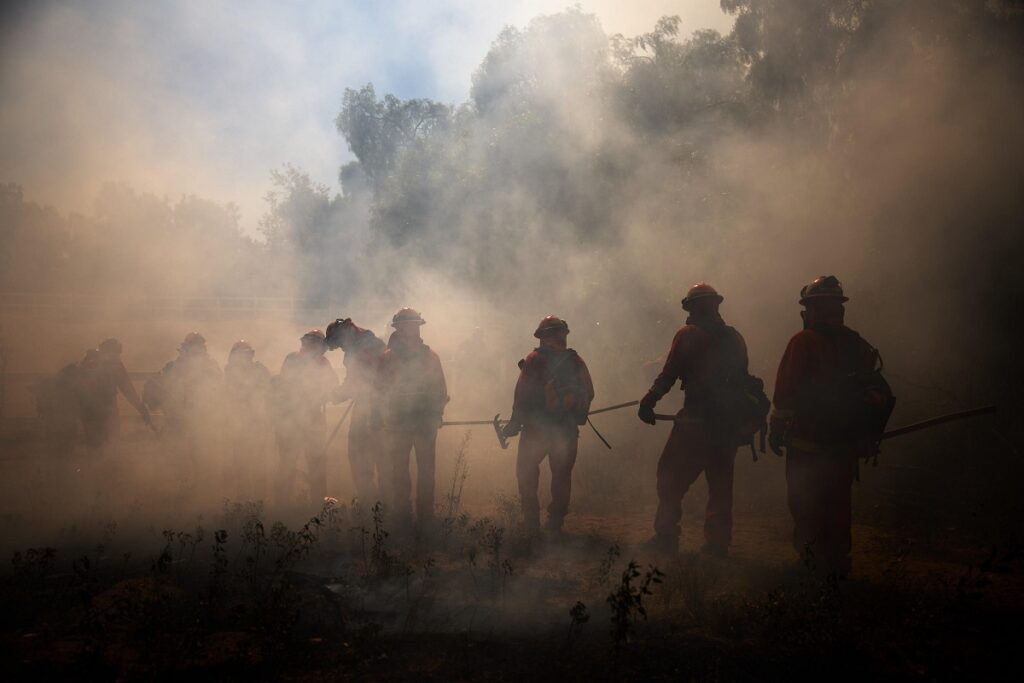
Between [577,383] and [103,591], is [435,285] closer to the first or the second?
[577,383]

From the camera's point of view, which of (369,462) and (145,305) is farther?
(145,305)

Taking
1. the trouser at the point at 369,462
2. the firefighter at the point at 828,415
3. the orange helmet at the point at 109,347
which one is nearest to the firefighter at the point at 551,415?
the trouser at the point at 369,462

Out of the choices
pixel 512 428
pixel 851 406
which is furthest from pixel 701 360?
pixel 512 428

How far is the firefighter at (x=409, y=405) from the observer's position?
625cm

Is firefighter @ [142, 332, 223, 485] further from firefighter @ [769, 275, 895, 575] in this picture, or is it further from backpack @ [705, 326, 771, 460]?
firefighter @ [769, 275, 895, 575]

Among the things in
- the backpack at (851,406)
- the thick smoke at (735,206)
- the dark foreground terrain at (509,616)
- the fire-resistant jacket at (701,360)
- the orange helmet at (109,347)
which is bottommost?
the dark foreground terrain at (509,616)

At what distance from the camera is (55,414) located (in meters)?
9.56

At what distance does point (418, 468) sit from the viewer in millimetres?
6340

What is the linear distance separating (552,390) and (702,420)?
1.33 metres

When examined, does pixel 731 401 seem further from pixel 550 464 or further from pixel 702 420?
pixel 550 464

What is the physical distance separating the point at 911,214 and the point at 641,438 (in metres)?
4.70

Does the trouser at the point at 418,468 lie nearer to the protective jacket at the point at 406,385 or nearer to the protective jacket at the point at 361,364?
the protective jacket at the point at 406,385

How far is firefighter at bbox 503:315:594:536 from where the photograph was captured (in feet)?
19.1

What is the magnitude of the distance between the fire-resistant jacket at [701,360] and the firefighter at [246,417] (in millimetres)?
5095
